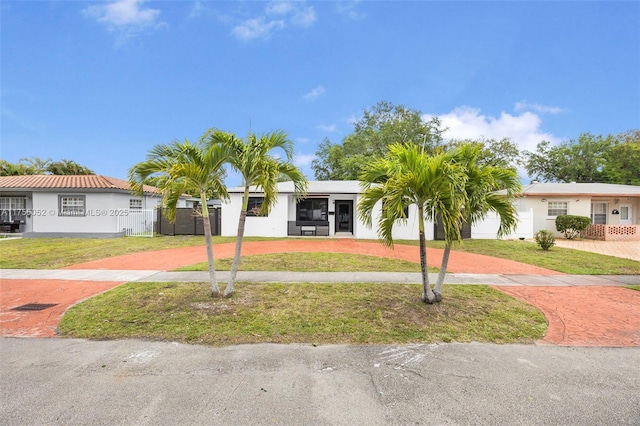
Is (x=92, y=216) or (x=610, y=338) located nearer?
(x=610, y=338)

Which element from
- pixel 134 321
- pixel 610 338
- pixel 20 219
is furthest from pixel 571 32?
Answer: pixel 20 219

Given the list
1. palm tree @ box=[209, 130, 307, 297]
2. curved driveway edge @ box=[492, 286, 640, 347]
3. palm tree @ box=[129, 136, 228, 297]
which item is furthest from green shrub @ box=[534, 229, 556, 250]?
palm tree @ box=[129, 136, 228, 297]

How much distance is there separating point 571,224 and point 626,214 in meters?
6.45

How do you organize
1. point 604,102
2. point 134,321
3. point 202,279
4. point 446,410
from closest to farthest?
point 446,410
point 134,321
point 202,279
point 604,102

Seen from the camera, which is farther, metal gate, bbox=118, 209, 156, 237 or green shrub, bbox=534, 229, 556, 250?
metal gate, bbox=118, 209, 156, 237

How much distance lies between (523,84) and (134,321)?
22.0 meters

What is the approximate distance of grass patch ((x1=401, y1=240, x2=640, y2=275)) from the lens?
29.6ft

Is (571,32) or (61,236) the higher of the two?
(571,32)

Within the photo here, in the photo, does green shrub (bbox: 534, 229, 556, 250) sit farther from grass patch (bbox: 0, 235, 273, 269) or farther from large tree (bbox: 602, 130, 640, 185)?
large tree (bbox: 602, 130, 640, 185)

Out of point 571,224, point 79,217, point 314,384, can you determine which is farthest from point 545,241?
point 79,217

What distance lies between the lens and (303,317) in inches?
195

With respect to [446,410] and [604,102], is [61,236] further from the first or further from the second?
[604,102]

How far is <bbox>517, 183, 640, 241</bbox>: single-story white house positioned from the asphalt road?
743 inches

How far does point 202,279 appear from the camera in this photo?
7543 millimetres
